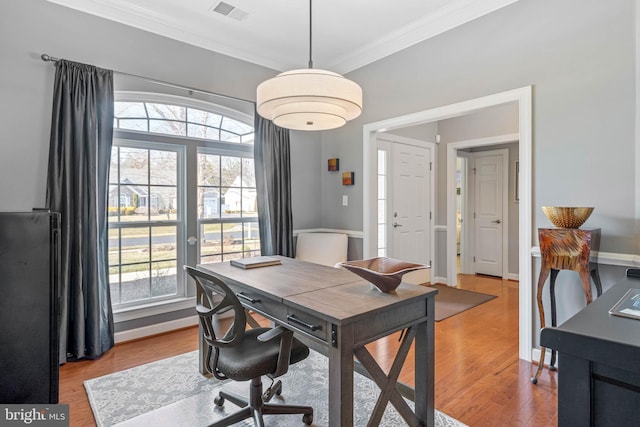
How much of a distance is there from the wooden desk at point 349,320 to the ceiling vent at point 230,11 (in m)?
2.34

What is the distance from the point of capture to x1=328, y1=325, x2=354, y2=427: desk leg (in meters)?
1.40

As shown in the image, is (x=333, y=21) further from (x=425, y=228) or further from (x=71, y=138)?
(x=425, y=228)

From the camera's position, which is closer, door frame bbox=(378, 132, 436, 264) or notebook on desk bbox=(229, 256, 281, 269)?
notebook on desk bbox=(229, 256, 281, 269)

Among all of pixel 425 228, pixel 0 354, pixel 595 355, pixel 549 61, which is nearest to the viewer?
pixel 595 355

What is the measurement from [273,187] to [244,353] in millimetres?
2322

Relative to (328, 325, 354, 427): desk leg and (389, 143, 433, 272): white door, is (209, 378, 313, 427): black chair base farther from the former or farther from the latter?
(389, 143, 433, 272): white door

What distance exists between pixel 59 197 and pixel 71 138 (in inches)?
18.5

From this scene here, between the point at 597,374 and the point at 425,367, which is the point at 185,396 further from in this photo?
the point at 597,374

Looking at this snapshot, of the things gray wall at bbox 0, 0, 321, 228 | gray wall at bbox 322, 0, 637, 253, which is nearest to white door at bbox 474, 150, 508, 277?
gray wall at bbox 322, 0, 637, 253

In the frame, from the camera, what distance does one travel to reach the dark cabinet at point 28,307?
1.60 m

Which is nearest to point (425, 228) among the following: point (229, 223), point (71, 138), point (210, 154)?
point (229, 223)

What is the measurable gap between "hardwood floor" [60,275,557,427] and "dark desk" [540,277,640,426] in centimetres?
122

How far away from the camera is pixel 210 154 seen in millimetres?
3602

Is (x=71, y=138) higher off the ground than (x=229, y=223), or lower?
higher
